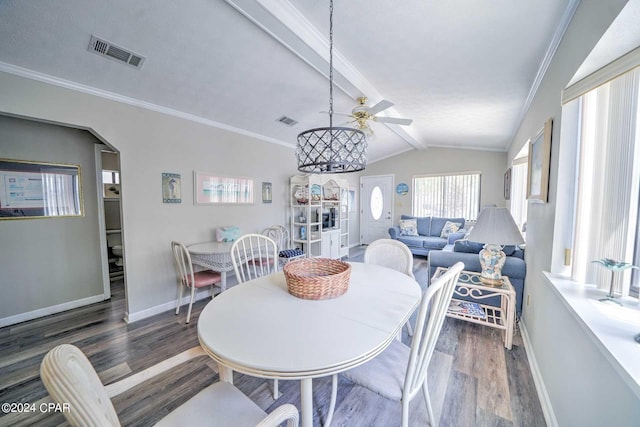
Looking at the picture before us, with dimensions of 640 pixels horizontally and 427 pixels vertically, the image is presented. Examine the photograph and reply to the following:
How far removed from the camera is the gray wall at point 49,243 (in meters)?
2.48

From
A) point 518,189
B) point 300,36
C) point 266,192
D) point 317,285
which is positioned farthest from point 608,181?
point 266,192

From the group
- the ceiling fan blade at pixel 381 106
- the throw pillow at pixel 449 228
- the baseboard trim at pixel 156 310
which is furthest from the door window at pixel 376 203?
the baseboard trim at pixel 156 310

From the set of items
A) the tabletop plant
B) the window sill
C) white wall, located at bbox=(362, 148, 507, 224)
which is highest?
white wall, located at bbox=(362, 148, 507, 224)

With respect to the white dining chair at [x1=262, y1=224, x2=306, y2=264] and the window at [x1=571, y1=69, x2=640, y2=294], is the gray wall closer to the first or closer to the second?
the white dining chair at [x1=262, y1=224, x2=306, y2=264]

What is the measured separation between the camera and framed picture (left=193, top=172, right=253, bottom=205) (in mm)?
3086

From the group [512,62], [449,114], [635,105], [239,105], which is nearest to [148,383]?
[239,105]

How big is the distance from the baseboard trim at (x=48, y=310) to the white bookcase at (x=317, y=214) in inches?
112

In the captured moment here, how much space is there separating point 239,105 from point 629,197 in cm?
330

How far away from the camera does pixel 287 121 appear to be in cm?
361

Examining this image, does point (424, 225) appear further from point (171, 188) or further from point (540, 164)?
point (171, 188)

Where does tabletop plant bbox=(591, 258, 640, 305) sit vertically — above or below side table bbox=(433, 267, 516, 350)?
above

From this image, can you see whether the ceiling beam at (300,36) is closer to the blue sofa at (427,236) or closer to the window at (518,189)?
the window at (518,189)

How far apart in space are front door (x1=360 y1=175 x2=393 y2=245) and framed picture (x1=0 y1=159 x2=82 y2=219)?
5792 millimetres

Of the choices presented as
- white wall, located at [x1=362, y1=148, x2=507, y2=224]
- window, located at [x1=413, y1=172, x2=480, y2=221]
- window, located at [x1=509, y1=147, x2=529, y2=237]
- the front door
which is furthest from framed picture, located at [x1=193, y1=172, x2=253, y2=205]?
window, located at [x1=413, y1=172, x2=480, y2=221]
